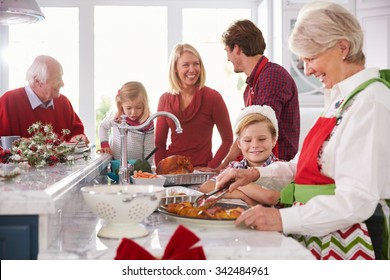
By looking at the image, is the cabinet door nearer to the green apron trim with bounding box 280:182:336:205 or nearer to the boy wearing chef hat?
the green apron trim with bounding box 280:182:336:205

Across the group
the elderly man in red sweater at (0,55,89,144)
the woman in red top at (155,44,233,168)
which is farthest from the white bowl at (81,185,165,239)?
the elderly man in red sweater at (0,55,89,144)

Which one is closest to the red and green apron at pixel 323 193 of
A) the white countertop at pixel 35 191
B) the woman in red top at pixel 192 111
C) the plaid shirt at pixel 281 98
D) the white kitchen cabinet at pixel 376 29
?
the white countertop at pixel 35 191

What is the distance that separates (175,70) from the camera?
3.25 m

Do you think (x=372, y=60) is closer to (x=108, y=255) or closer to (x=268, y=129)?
(x=268, y=129)

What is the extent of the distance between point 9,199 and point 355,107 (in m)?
0.87

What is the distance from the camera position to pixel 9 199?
50.4 inches

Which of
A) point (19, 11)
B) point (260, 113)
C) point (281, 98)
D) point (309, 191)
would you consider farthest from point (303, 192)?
point (19, 11)

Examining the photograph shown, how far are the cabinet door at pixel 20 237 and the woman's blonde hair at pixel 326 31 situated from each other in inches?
32.8

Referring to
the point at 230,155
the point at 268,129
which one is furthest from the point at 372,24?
the point at 268,129

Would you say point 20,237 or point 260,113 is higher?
point 260,113

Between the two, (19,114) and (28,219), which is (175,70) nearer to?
(19,114)

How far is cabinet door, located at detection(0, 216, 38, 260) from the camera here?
1.28 metres

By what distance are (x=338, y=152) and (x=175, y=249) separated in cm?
51

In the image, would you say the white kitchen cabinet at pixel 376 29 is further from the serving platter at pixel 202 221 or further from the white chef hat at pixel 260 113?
the serving platter at pixel 202 221
